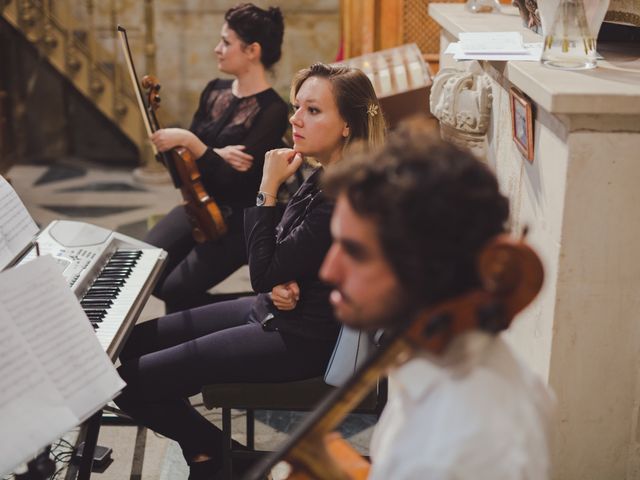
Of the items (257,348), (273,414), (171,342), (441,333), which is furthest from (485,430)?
(273,414)

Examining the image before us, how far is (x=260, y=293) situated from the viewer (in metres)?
2.75

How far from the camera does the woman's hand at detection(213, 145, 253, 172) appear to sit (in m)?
3.80

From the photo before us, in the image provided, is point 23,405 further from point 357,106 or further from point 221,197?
point 221,197

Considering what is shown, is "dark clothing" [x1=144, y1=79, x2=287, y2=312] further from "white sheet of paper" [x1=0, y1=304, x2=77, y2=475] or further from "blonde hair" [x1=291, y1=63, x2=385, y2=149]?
"white sheet of paper" [x1=0, y1=304, x2=77, y2=475]

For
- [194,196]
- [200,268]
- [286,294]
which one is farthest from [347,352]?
[194,196]

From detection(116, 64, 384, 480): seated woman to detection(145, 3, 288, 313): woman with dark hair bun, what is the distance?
0.92 metres

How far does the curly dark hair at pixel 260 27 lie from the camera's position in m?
4.00

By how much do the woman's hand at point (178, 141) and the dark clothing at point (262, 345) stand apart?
117cm

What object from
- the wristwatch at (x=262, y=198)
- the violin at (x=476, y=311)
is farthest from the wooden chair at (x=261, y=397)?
the violin at (x=476, y=311)

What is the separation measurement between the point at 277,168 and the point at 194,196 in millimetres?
1029

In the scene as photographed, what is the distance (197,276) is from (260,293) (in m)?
0.97

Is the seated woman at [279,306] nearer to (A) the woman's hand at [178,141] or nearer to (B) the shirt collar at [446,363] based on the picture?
(A) the woman's hand at [178,141]

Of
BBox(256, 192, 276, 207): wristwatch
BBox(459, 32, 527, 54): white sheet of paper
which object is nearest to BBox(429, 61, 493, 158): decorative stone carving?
BBox(459, 32, 527, 54): white sheet of paper

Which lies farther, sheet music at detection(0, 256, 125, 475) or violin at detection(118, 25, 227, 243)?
violin at detection(118, 25, 227, 243)
